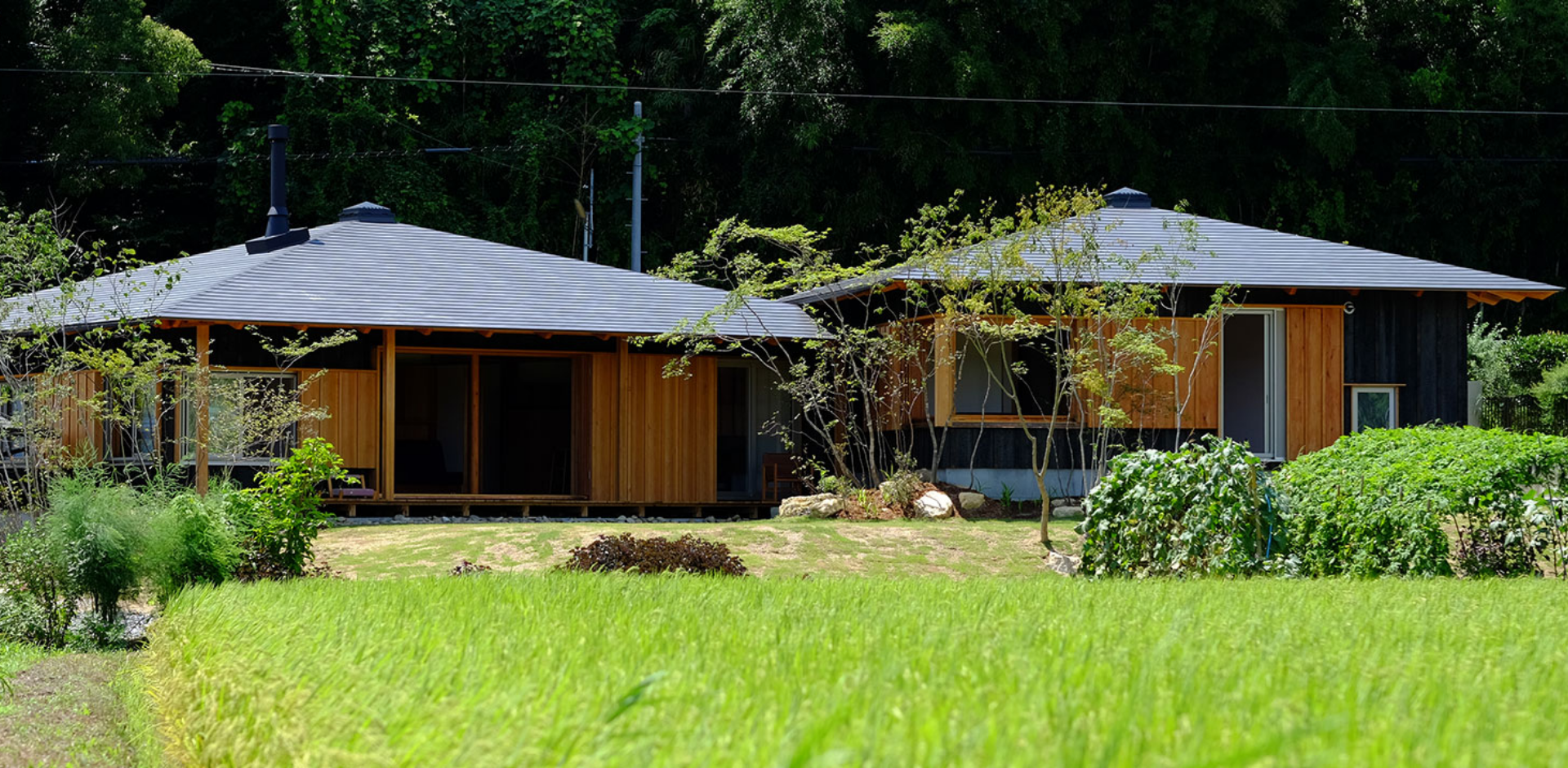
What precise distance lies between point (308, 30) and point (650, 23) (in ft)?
20.4

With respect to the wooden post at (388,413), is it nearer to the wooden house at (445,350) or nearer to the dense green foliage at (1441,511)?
the wooden house at (445,350)

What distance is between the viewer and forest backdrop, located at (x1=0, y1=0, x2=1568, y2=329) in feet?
85.0

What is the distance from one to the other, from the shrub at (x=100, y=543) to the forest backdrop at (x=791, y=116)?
56.7 ft

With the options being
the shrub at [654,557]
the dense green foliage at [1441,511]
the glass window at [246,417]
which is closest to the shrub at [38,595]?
the shrub at [654,557]

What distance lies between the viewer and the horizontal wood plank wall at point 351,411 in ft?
57.6

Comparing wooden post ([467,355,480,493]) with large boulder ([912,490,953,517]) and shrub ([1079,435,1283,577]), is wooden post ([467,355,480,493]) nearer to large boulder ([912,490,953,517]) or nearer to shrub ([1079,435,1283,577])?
large boulder ([912,490,953,517])

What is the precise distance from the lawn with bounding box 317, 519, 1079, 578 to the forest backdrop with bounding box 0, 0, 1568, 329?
1205cm

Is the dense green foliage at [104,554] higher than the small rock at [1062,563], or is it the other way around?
the dense green foliage at [104,554]

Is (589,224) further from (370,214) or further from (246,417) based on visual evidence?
(246,417)

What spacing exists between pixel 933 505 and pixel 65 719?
35.2 ft

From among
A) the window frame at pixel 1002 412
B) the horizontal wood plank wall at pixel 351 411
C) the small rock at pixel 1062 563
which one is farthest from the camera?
the window frame at pixel 1002 412

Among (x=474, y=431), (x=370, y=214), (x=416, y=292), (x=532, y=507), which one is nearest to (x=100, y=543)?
(x=416, y=292)

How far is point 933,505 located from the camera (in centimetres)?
1638

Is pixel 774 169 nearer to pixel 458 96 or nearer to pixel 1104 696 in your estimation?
pixel 458 96
